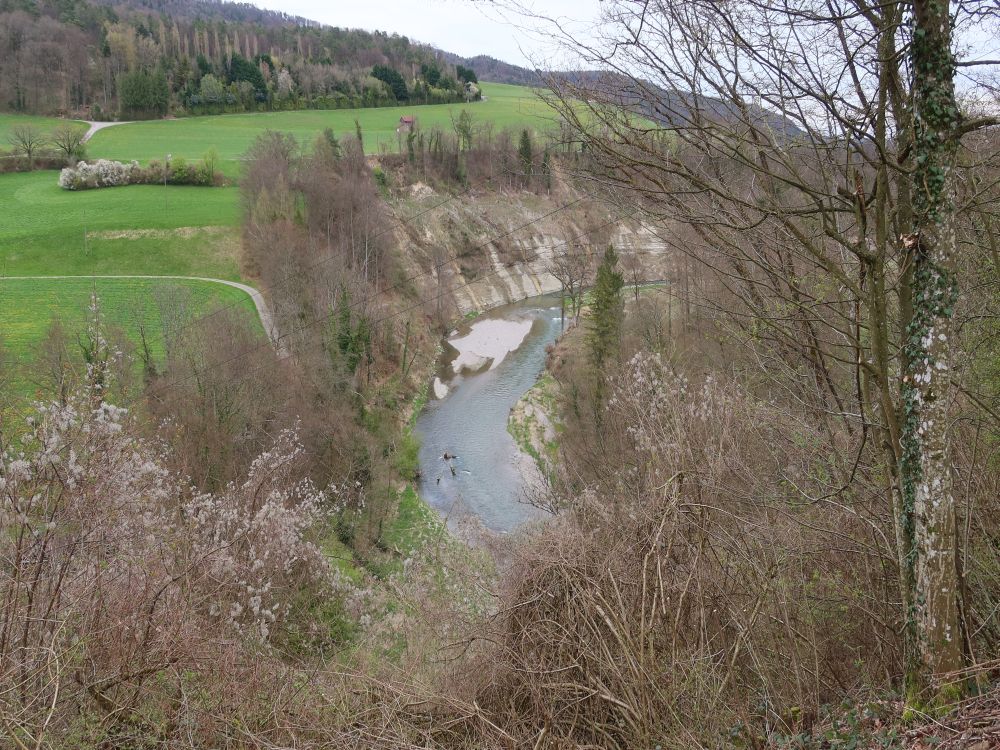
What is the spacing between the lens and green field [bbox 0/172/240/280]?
130 ft

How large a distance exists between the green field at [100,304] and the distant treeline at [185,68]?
4427cm

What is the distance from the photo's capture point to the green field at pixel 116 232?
3959 centimetres

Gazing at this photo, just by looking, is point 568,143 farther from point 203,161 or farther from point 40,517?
point 203,161

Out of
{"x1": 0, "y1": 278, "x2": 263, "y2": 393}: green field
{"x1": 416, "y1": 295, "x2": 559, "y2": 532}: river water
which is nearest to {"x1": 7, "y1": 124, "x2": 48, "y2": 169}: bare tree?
{"x1": 0, "y1": 278, "x2": 263, "y2": 393}: green field

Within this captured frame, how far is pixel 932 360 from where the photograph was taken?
3.82 meters

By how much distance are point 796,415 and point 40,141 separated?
6388cm

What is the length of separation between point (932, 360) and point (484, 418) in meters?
28.5

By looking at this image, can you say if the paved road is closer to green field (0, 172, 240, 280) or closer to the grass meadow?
the grass meadow

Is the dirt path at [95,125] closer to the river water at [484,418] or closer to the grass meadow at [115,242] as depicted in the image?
the grass meadow at [115,242]

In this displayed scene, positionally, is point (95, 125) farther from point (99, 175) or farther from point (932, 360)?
point (932, 360)

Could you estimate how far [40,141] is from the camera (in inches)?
2147

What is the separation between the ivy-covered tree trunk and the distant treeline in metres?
80.6

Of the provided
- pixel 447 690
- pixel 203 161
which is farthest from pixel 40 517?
pixel 203 161

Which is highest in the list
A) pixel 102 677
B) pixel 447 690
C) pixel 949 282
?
pixel 949 282
